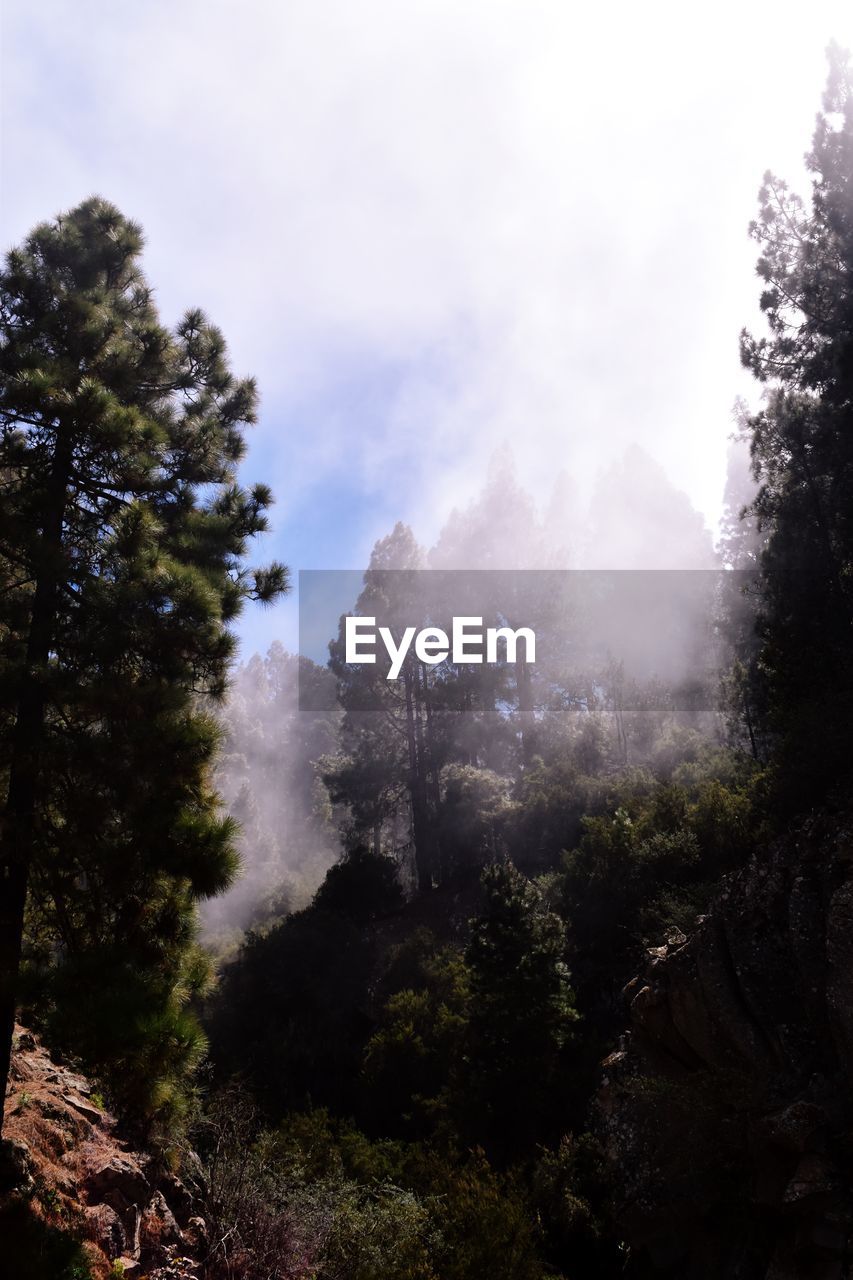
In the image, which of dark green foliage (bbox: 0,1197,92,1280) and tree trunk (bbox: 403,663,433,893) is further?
tree trunk (bbox: 403,663,433,893)

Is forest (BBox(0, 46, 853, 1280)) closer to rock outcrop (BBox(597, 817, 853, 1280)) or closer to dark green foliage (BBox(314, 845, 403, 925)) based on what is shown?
rock outcrop (BBox(597, 817, 853, 1280))

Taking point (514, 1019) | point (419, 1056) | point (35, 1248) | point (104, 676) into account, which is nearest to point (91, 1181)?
point (35, 1248)

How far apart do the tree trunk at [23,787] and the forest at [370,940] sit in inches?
1.2

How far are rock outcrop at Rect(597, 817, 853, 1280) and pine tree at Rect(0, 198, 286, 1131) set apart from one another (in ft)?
24.0

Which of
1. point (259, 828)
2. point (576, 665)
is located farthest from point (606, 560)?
point (259, 828)

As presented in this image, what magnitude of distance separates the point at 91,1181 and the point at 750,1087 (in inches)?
312

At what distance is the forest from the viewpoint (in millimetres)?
6758

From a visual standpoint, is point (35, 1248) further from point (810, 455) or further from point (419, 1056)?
point (810, 455)

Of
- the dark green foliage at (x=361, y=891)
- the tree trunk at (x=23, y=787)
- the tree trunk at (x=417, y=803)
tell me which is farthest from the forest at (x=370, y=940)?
the tree trunk at (x=417, y=803)

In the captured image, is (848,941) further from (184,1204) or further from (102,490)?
(102,490)

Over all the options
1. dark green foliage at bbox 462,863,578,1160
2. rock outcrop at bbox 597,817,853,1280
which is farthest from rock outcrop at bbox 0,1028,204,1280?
dark green foliage at bbox 462,863,578,1160

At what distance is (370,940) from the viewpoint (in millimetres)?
25031

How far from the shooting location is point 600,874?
19.0 m

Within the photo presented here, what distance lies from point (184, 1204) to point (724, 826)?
1276 cm
